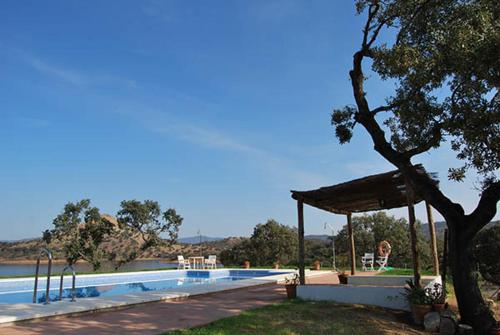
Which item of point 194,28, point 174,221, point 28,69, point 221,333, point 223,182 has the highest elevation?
point 194,28

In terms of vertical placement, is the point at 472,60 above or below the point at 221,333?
above

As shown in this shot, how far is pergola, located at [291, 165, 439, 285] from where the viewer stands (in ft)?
27.0

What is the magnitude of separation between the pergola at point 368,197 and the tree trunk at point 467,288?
2.81 feet

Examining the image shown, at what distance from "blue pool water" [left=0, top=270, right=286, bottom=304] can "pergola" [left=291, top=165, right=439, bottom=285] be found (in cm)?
423

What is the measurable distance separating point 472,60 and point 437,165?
11.3ft

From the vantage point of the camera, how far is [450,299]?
30.3 ft

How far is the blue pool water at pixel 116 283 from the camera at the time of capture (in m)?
12.6

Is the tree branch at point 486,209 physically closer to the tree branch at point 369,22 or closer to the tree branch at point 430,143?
the tree branch at point 430,143

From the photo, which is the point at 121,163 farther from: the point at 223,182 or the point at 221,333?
the point at 221,333

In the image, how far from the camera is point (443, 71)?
6.12m

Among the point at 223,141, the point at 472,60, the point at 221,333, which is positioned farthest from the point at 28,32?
the point at 472,60

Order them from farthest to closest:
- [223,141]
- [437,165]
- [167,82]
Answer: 1. [223,141]
2. [167,82]
3. [437,165]

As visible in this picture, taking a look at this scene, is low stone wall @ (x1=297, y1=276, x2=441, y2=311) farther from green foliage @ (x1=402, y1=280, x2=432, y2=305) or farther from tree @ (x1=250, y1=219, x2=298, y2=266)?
tree @ (x1=250, y1=219, x2=298, y2=266)

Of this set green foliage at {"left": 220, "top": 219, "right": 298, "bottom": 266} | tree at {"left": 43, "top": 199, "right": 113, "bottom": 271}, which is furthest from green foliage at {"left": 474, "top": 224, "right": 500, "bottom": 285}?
tree at {"left": 43, "top": 199, "right": 113, "bottom": 271}
